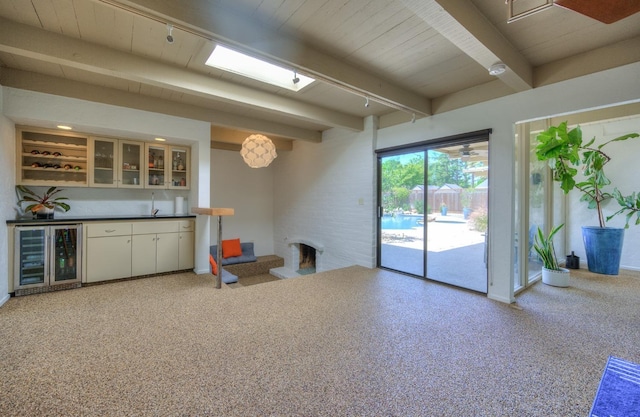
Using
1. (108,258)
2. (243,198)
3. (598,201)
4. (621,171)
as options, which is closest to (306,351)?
(108,258)

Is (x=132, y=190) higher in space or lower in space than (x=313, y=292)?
higher

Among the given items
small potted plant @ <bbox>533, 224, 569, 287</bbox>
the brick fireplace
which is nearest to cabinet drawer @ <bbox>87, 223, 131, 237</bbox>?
the brick fireplace

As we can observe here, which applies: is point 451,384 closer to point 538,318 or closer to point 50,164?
point 538,318

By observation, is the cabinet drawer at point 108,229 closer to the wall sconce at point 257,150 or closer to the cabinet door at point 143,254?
the cabinet door at point 143,254

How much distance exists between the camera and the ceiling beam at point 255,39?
1.85 metres

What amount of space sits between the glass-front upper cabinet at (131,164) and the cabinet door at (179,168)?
418mm

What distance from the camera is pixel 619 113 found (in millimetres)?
4266

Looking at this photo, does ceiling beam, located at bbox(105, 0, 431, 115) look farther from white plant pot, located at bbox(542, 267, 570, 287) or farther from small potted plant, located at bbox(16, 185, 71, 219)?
white plant pot, located at bbox(542, 267, 570, 287)

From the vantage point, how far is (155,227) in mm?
4137

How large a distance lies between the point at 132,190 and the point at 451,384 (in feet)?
16.4

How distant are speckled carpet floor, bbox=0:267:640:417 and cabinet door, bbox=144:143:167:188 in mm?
1700

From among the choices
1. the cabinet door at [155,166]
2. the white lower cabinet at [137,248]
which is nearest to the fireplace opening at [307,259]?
the white lower cabinet at [137,248]

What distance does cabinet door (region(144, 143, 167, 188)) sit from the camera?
14.3 feet

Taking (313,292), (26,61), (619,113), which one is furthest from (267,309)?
(619,113)
